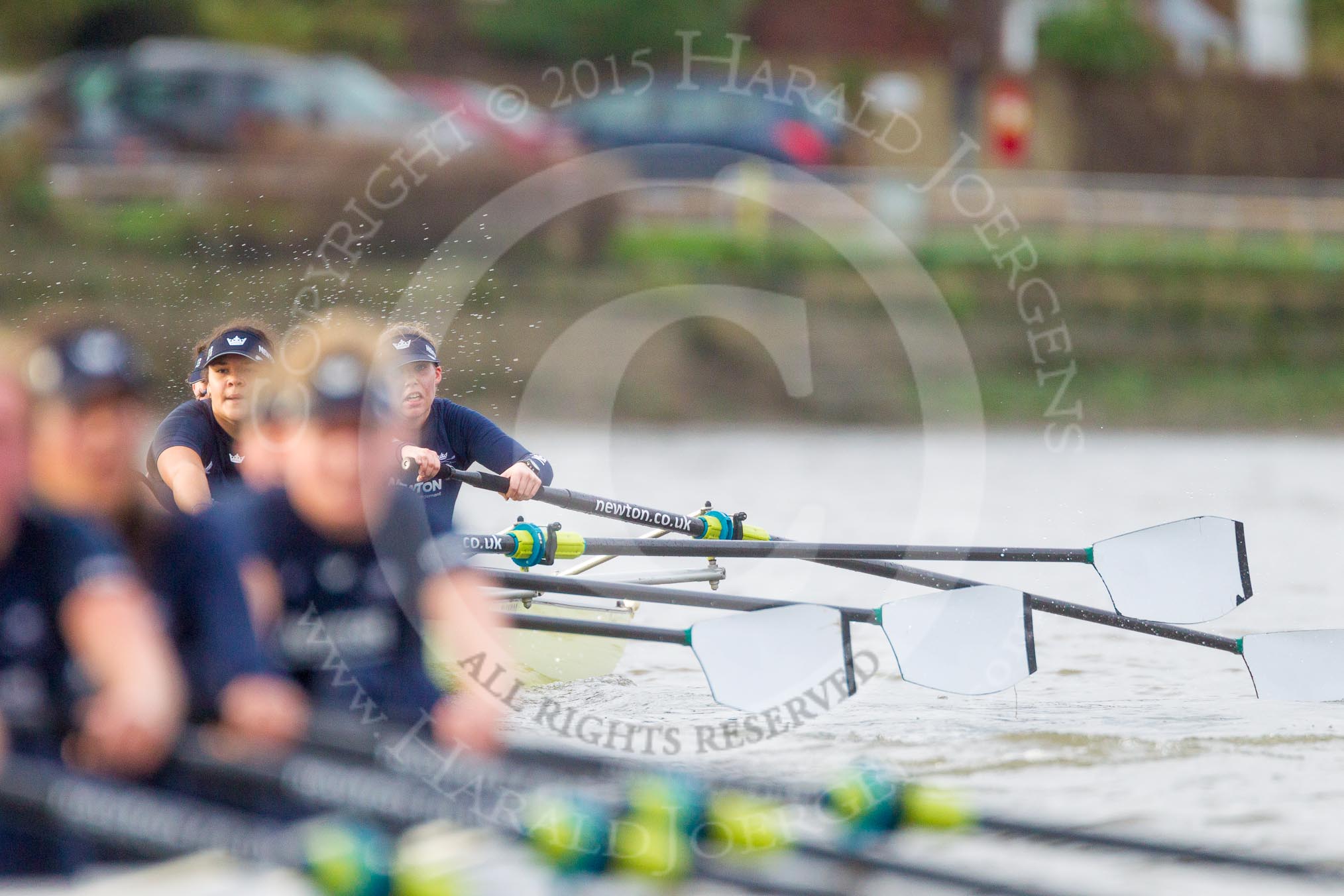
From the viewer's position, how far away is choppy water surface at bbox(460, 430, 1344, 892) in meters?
5.25

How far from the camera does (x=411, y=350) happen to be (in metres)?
6.54

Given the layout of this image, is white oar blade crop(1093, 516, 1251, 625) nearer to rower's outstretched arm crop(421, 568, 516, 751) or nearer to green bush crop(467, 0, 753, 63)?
rower's outstretched arm crop(421, 568, 516, 751)

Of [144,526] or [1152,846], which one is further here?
[1152,846]

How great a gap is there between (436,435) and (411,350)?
0.59 m

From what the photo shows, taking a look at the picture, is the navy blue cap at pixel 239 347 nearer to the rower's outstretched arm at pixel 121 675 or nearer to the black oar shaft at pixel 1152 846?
the rower's outstretched arm at pixel 121 675

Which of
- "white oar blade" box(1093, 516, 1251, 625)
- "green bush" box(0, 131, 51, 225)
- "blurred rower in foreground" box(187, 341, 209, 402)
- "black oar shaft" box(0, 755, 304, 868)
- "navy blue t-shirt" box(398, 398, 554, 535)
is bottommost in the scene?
"black oar shaft" box(0, 755, 304, 868)

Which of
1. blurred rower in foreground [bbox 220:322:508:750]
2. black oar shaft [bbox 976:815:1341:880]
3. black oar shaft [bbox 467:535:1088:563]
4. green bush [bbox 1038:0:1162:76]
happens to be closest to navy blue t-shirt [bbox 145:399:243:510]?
black oar shaft [bbox 467:535:1088:563]

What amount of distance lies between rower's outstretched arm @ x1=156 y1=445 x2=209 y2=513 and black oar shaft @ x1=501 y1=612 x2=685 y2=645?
1104 millimetres

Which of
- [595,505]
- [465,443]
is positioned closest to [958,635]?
[595,505]

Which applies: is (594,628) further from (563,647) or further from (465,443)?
(465,443)

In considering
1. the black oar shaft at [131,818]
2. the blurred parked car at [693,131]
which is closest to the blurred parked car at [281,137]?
the blurred parked car at [693,131]

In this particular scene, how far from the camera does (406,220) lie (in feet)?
49.6

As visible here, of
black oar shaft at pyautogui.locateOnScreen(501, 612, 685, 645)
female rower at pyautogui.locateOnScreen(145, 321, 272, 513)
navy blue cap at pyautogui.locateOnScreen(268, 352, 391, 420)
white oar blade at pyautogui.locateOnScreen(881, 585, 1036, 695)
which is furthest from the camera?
white oar blade at pyautogui.locateOnScreen(881, 585, 1036, 695)

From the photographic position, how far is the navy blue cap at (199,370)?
6480 mm
